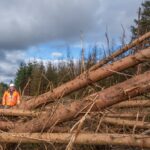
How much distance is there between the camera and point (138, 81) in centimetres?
391

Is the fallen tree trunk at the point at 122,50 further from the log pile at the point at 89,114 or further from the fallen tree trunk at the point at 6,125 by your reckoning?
the fallen tree trunk at the point at 6,125

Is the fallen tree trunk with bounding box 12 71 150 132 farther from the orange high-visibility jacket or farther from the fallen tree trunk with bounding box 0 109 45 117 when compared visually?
the orange high-visibility jacket

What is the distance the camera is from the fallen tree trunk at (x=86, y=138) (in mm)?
3750

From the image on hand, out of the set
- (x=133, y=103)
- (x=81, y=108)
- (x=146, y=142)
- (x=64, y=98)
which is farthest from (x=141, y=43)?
(x=146, y=142)

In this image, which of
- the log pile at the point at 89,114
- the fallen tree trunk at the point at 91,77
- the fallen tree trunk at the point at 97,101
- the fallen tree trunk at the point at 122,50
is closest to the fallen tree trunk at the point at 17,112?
the log pile at the point at 89,114

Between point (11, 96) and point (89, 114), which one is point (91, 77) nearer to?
point (89, 114)

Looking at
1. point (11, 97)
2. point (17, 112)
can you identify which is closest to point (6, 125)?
point (17, 112)

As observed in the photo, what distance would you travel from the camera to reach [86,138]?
154 inches

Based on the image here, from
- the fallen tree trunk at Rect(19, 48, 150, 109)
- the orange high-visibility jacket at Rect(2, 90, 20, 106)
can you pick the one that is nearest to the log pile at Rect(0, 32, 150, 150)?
the fallen tree trunk at Rect(19, 48, 150, 109)

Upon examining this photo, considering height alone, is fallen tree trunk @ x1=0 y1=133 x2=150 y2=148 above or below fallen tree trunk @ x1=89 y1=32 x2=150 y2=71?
below

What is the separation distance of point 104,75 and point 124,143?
1.06 metres

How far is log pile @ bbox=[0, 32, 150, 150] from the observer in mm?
3883

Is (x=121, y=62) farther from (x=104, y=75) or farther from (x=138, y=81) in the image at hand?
(x=138, y=81)

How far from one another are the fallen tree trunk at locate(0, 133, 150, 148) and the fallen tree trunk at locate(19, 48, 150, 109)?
76cm
